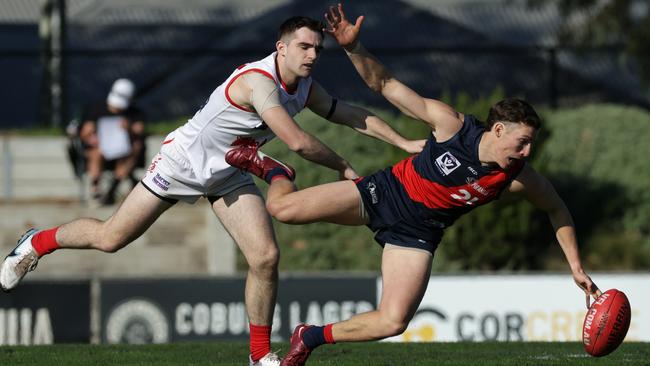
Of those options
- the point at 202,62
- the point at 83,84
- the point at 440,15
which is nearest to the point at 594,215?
the point at 202,62

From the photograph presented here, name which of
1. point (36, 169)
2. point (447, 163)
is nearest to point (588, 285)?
point (447, 163)

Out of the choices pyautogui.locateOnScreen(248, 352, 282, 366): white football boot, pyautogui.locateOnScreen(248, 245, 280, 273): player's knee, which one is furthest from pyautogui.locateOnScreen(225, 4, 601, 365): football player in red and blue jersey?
pyautogui.locateOnScreen(248, 245, 280, 273): player's knee

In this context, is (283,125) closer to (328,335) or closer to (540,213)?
(328,335)

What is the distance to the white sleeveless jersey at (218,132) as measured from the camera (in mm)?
8562

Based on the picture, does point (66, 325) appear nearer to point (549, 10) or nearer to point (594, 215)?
point (594, 215)

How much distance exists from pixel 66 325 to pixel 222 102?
6.37 m

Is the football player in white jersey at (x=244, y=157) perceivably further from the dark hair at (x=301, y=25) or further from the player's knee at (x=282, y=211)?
the player's knee at (x=282, y=211)

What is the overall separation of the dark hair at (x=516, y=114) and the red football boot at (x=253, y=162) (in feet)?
4.38

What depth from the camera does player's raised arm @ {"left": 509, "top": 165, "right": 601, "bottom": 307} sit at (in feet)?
27.4

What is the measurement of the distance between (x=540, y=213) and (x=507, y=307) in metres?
2.90

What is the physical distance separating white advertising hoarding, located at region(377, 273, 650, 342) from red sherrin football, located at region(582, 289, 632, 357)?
6.02 metres

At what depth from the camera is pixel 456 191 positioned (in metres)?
8.12

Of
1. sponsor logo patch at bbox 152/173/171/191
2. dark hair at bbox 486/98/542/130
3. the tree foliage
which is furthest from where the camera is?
the tree foliage

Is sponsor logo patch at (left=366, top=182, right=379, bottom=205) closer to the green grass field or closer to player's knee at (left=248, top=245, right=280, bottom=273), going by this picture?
player's knee at (left=248, top=245, right=280, bottom=273)
